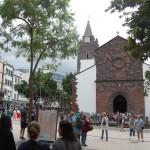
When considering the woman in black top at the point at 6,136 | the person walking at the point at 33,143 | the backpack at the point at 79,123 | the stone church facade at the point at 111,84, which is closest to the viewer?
the person walking at the point at 33,143

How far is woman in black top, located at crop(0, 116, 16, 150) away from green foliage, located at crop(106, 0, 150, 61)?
16.9 feet

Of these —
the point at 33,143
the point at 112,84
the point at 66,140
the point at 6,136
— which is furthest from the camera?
the point at 112,84

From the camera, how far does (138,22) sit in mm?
8617

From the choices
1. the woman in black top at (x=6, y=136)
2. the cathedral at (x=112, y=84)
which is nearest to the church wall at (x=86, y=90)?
the cathedral at (x=112, y=84)

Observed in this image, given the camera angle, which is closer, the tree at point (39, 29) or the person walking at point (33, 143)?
the person walking at point (33, 143)

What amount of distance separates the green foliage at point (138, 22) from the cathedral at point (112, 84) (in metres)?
27.9

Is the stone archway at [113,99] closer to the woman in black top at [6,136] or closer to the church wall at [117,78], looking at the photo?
the church wall at [117,78]

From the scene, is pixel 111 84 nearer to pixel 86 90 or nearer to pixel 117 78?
pixel 117 78

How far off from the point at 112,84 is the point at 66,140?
3388 cm

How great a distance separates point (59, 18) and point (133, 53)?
269 inches

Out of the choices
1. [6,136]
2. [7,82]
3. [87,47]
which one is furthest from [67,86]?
[6,136]

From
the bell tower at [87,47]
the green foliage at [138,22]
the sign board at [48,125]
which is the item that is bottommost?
the sign board at [48,125]

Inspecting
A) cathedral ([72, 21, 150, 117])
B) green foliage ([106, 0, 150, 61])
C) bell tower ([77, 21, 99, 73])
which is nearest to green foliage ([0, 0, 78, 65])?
green foliage ([106, 0, 150, 61])

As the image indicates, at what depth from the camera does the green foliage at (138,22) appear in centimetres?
845
